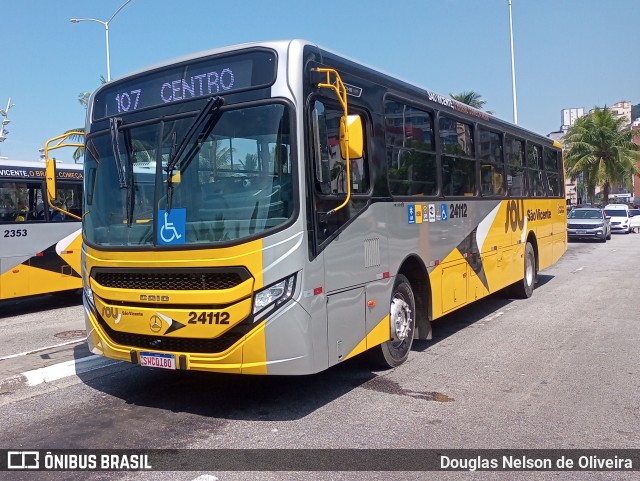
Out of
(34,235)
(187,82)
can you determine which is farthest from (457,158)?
(34,235)

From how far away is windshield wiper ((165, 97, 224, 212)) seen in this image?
18.0 ft

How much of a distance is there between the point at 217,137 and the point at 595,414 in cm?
416

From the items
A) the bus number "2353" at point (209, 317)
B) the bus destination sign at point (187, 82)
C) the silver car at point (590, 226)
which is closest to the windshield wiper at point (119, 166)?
the bus destination sign at point (187, 82)

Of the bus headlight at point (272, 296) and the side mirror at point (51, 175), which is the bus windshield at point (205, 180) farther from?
the side mirror at point (51, 175)

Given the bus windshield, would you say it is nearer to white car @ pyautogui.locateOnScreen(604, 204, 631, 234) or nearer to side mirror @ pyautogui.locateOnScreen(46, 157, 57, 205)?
side mirror @ pyautogui.locateOnScreen(46, 157, 57, 205)

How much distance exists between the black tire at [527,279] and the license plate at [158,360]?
8.70 meters

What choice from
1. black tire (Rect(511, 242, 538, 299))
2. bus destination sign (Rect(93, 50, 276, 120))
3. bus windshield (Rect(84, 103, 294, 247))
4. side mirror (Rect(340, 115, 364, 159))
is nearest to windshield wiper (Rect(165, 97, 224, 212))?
bus windshield (Rect(84, 103, 294, 247))

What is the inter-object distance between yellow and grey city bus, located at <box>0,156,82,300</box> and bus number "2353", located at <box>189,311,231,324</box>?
716 centimetres

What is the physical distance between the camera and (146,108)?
6.00m

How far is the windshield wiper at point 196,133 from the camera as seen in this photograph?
18.0 feet

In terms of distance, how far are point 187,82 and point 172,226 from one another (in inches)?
54.4

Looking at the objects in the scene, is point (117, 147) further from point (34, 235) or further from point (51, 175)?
point (34, 235)

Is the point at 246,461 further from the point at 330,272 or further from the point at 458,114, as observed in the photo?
the point at 458,114

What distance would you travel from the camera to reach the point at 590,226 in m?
30.8
